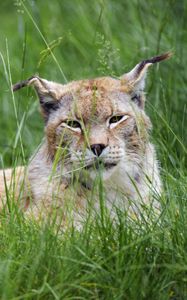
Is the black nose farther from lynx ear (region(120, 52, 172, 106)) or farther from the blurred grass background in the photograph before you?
the blurred grass background

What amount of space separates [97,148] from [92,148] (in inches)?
1.2

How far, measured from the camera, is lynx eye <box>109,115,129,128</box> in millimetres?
5861

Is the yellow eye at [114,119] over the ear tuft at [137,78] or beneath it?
beneath

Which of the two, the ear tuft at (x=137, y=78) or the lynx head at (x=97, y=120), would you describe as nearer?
the lynx head at (x=97, y=120)

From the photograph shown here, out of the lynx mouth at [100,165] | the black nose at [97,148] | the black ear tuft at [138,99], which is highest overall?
the black ear tuft at [138,99]

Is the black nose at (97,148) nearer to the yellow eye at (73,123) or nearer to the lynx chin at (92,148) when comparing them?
the lynx chin at (92,148)

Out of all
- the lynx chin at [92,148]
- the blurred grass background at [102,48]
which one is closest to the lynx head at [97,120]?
the lynx chin at [92,148]

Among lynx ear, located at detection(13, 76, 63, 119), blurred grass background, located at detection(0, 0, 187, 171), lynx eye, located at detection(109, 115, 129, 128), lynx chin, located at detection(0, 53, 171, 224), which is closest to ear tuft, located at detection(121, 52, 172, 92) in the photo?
lynx chin, located at detection(0, 53, 171, 224)

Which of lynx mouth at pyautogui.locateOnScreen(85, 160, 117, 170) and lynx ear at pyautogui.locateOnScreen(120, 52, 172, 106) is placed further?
lynx ear at pyautogui.locateOnScreen(120, 52, 172, 106)

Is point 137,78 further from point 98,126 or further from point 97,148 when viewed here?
point 97,148

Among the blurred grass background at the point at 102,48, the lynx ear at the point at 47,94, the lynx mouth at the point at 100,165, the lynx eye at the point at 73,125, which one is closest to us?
the lynx mouth at the point at 100,165

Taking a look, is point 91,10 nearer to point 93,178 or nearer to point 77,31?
point 77,31

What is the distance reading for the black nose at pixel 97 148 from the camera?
552 centimetres

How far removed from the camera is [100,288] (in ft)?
14.6
